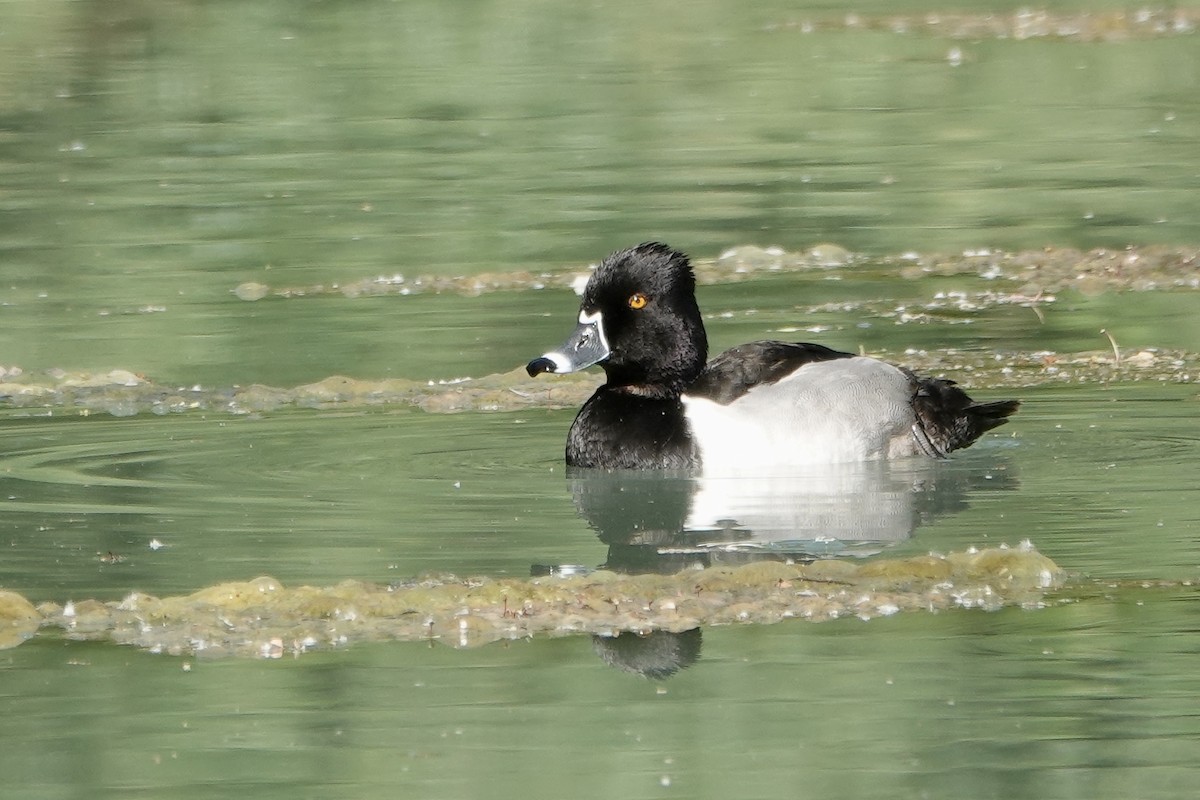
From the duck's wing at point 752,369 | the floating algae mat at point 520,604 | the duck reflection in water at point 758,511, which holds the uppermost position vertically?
the duck's wing at point 752,369

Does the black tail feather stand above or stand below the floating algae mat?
below

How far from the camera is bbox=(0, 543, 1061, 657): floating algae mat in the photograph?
7664mm

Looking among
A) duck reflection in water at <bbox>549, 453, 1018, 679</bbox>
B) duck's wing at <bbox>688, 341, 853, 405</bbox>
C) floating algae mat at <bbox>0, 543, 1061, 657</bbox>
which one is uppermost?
duck's wing at <bbox>688, 341, 853, 405</bbox>

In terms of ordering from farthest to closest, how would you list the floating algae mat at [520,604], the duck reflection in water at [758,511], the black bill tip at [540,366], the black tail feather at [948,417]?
the black tail feather at [948,417] < the black bill tip at [540,366] < the duck reflection in water at [758,511] < the floating algae mat at [520,604]

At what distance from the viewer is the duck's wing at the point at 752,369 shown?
1061 cm

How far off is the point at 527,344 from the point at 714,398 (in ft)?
9.47

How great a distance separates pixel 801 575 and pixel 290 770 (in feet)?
7.52

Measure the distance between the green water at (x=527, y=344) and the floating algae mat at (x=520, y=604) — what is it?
0.52 ft

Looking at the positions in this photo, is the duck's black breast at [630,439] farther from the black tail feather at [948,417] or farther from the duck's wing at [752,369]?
the black tail feather at [948,417]

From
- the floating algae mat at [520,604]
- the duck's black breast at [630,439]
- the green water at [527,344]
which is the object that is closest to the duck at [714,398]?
the duck's black breast at [630,439]

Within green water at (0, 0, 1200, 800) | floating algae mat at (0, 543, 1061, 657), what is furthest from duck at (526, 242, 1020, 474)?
floating algae mat at (0, 543, 1061, 657)

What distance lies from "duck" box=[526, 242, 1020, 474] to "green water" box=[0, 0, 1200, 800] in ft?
0.99

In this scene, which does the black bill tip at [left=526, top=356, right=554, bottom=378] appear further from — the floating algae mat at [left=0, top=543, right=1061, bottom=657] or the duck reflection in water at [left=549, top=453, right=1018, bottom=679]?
the floating algae mat at [left=0, top=543, right=1061, bottom=657]

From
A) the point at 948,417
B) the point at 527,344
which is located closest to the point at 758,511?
the point at 948,417
